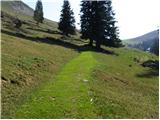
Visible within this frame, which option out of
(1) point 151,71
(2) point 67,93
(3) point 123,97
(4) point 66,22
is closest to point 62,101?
(2) point 67,93

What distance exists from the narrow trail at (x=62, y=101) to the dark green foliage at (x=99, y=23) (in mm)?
42781

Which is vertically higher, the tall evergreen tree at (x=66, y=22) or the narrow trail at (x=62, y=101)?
the tall evergreen tree at (x=66, y=22)

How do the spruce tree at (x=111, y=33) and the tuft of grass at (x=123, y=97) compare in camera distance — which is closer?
the tuft of grass at (x=123, y=97)

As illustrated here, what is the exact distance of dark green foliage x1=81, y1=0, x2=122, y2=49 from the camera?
77562mm

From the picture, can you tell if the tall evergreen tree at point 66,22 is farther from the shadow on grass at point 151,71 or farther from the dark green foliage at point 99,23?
the shadow on grass at point 151,71

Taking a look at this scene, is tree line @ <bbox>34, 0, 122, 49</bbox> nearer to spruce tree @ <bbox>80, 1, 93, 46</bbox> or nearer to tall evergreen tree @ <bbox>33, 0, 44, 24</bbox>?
spruce tree @ <bbox>80, 1, 93, 46</bbox>

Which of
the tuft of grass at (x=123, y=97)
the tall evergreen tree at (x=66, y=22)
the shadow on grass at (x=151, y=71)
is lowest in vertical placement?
the shadow on grass at (x=151, y=71)

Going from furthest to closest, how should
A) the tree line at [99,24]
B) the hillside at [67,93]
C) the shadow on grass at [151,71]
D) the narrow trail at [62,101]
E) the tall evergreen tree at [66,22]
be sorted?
the tall evergreen tree at [66,22] < the tree line at [99,24] < the shadow on grass at [151,71] < the hillside at [67,93] < the narrow trail at [62,101]

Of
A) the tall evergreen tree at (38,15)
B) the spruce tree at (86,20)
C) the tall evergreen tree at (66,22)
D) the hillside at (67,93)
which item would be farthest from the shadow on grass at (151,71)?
the tall evergreen tree at (38,15)

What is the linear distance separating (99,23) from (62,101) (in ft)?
176

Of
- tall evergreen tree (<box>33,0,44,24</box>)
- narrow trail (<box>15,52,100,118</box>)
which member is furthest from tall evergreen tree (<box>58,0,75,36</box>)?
narrow trail (<box>15,52,100,118</box>)

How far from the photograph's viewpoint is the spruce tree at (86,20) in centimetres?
7844

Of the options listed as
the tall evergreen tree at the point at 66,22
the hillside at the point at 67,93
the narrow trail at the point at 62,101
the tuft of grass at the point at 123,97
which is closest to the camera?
the narrow trail at the point at 62,101

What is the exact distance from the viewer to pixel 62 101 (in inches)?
1018
